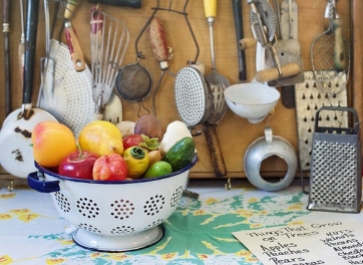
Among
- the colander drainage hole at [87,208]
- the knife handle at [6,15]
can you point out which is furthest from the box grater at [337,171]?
the knife handle at [6,15]

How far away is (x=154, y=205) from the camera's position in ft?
2.70

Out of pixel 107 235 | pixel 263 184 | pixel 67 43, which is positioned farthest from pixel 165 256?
pixel 67 43

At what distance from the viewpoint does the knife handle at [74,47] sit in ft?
3.55

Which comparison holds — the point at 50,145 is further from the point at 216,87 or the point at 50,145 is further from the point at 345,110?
the point at 345,110

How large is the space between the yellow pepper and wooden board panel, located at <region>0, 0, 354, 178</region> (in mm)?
320

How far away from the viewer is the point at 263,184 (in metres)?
1.13

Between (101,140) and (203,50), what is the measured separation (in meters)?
0.38

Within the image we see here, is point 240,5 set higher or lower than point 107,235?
higher

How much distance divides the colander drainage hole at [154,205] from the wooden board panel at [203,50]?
350mm

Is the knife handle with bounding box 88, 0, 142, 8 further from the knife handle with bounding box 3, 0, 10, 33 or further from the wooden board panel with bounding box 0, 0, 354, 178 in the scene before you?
the knife handle with bounding box 3, 0, 10, 33

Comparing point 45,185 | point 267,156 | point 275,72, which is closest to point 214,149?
point 267,156

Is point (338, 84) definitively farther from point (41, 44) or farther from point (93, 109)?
point (41, 44)

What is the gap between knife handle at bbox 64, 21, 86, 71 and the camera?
3.55 feet

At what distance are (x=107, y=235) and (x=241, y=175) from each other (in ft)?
1.37
